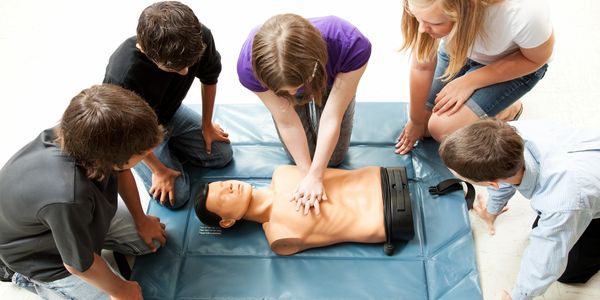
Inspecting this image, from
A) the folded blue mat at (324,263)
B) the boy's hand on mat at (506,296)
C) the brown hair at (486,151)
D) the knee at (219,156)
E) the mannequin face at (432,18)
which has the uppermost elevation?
the mannequin face at (432,18)

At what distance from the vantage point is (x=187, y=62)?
1.44 meters

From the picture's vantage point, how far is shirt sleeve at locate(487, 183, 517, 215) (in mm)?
1693

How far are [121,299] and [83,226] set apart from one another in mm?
447

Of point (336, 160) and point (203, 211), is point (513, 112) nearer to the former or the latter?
point (336, 160)

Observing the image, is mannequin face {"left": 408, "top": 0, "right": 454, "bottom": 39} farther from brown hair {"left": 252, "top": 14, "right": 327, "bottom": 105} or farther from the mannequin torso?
the mannequin torso

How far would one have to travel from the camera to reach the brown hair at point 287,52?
1.26 metres

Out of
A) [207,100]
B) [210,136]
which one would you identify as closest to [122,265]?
[210,136]

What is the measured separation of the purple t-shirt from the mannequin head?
398 mm

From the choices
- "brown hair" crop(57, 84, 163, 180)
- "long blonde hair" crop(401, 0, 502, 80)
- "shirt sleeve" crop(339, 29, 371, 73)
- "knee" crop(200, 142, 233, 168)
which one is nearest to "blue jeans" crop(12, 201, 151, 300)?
"knee" crop(200, 142, 233, 168)

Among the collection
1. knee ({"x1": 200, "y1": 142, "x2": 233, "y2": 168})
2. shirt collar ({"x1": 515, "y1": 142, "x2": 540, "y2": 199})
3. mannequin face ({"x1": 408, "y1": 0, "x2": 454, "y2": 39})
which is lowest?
knee ({"x1": 200, "y1": 142, "x2": 233, "y2": 168})

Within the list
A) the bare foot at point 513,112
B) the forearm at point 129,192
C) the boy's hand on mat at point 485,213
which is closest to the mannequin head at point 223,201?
the forearm at point 129,192

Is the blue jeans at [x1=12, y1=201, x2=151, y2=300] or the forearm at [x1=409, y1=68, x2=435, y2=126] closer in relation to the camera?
the blue jeans at [x1=12, y1=201, x2=151, y2=300]

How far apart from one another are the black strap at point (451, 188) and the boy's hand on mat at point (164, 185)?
1.04 meters

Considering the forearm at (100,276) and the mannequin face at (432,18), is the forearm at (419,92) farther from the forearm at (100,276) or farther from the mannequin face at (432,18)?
the forearm at (100,276)
